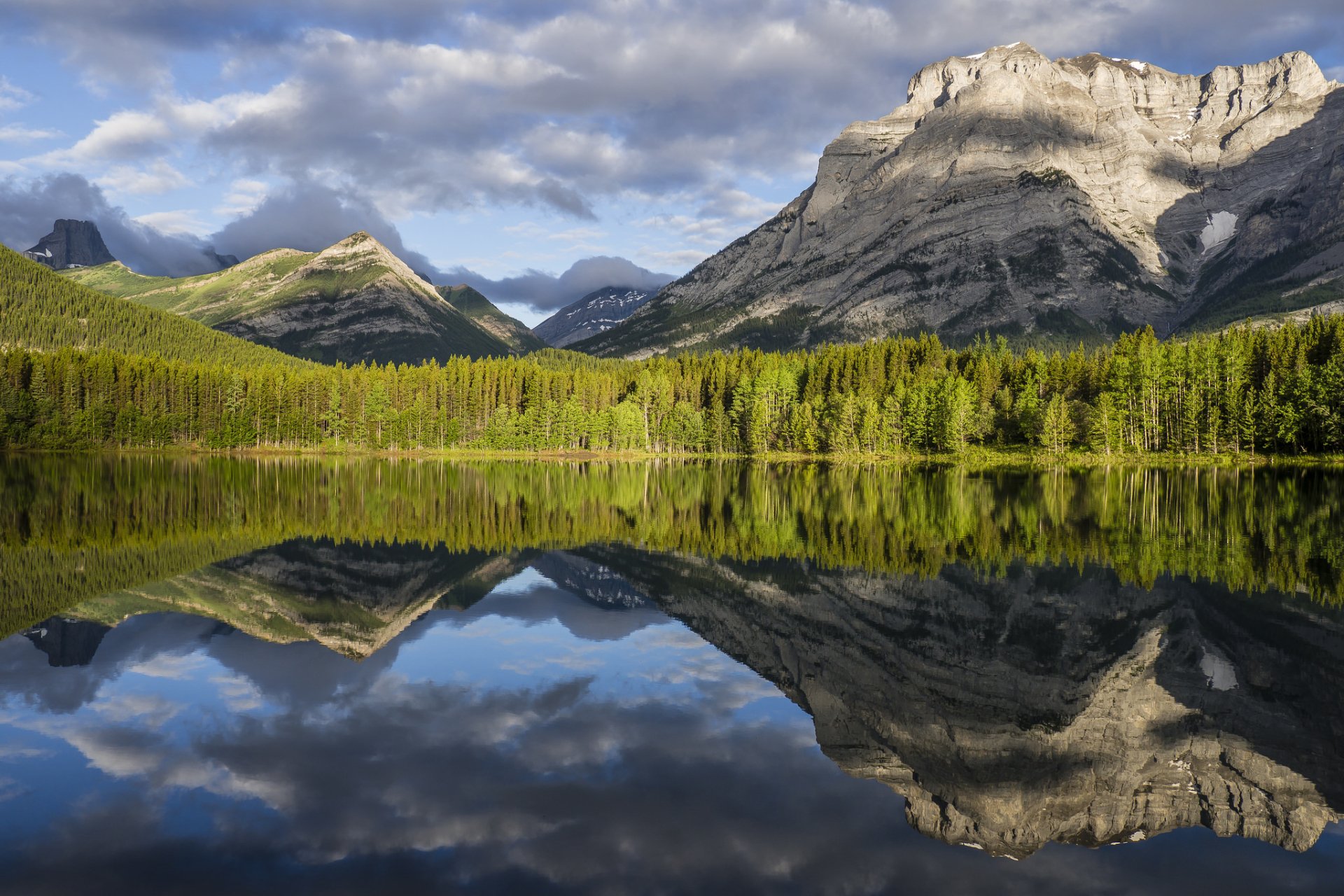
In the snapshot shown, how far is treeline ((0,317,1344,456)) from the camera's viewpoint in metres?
114

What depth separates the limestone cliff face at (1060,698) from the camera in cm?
1149

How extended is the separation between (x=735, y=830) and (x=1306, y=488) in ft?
252

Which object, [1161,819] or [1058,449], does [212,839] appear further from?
[1058,449]

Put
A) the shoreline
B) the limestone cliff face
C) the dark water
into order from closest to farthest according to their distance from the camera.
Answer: the dark water → the limestone cliff face → the shoreline

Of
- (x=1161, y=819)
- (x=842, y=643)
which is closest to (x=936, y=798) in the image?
(x=1161, y=819)

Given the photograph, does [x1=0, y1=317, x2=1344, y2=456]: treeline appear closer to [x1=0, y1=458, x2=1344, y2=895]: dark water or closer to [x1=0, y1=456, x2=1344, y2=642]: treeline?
[x1=0, y1=456, x2=1344, y2=642]: treeline

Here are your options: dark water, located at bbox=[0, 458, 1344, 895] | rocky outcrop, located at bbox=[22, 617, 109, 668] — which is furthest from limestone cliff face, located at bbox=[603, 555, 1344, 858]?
rocky outcrop, located at bbox=[22, 617, 109, 668]

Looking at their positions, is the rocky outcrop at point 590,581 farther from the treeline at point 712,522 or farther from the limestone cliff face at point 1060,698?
the treeline at point 712,522

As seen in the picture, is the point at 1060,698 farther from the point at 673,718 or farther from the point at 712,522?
the point at 712,522

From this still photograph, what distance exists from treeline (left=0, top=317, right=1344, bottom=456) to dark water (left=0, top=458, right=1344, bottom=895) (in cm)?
9295

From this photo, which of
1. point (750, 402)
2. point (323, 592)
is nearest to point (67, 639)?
point (323, 592)

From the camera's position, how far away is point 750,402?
153500mm

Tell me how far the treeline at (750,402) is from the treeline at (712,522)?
2852cm

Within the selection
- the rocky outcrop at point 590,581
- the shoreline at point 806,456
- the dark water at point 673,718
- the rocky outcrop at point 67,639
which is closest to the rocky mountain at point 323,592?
the rocky outcrop at point 67,639
